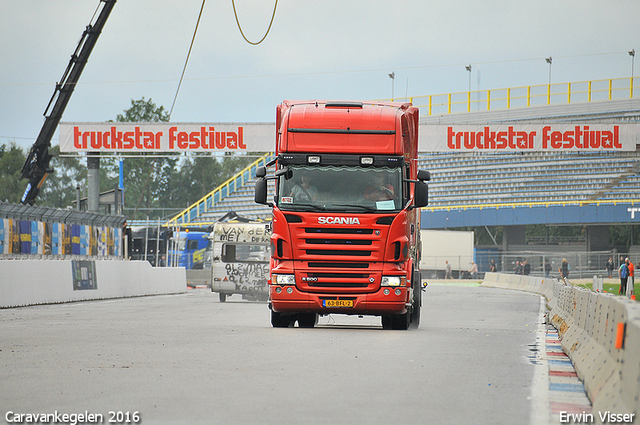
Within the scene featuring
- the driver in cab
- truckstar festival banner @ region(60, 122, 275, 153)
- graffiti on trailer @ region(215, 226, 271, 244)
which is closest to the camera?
the driver in cab

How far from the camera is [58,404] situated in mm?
6832

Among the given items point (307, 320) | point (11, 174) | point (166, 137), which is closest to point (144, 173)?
point (11, 174)

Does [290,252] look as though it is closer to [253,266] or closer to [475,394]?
[475,394]

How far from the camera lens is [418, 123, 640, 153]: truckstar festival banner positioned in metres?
39.1

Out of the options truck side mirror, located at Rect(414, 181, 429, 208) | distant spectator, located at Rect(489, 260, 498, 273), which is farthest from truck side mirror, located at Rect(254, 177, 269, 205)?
distant spectator, located at Rect(489, 260, 498, 273)

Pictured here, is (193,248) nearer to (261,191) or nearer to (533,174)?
(533,174)

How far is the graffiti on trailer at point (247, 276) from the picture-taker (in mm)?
29562

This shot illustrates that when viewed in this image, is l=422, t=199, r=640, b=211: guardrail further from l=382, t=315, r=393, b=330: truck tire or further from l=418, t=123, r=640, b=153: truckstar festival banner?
l=382, t=315, r=393, b=330: truck tire

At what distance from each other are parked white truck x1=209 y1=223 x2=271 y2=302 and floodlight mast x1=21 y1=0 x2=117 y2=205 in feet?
49.1

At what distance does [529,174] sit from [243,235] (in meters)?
39.4

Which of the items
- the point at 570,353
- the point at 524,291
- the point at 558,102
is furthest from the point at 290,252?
the point at 558,102

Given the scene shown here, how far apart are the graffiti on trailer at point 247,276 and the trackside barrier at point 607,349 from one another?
1804cm

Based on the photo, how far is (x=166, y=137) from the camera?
127 ft

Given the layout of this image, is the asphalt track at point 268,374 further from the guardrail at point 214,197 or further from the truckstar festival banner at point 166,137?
the guardrail at point 214,197
